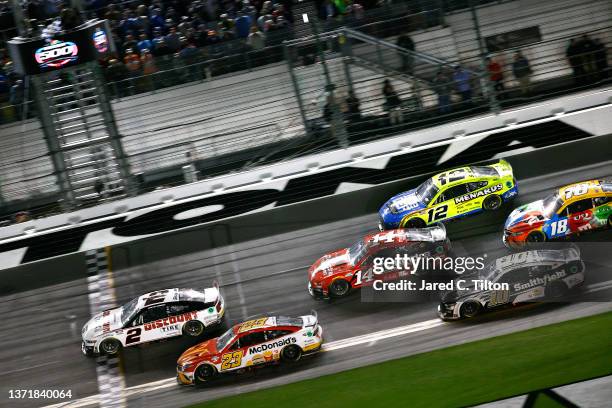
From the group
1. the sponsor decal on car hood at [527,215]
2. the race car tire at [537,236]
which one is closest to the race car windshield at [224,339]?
the sponsor decal on car hood at [527,215]

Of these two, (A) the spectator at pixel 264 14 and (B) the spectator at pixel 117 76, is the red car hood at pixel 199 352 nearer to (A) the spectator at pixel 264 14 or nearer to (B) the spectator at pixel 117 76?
(B) the spectator at pixel 117 76

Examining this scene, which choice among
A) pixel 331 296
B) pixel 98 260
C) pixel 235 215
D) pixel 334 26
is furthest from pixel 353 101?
pixel 98 260

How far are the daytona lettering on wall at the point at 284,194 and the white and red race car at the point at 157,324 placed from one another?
7.30ft

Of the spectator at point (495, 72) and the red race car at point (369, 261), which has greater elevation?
the spectator at point (495, 72)

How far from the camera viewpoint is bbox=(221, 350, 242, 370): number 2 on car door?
1125 cm

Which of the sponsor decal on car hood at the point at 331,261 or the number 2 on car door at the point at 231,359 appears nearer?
the number 2 on car door at the point at 231,359

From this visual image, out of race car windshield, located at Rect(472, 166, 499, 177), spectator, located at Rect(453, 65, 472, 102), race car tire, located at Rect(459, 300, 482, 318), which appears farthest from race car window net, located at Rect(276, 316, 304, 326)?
spectator, located at Rect(453, 65, 472, 102)

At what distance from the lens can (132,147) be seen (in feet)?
49.1

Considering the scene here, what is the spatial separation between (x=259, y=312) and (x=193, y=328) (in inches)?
39.1

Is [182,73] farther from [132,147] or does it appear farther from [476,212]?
[476,212]

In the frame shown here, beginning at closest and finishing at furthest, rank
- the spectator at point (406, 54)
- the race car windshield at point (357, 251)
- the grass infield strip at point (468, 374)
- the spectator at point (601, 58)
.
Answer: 1. the grass infield strip at point (468, 374)
2. the race car windshield at point (357, 251)
3. the spectator at point (601, 58)
4. the spectator at point (406, 54)

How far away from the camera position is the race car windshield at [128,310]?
40.0ft

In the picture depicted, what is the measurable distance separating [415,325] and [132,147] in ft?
21.1

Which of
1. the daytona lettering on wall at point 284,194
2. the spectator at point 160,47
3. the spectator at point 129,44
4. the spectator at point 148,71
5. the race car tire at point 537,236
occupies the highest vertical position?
the spectator at point 129,44
